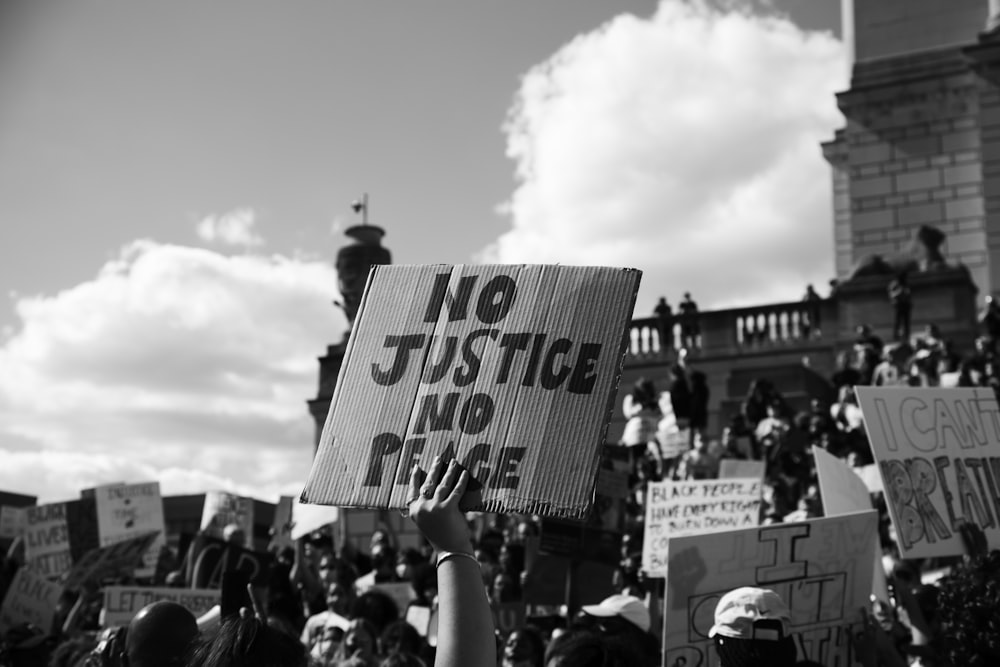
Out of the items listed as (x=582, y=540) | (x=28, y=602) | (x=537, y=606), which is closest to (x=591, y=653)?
(x=582, y=540)

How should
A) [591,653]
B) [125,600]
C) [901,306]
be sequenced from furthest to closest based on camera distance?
[901,306] → [125,600] → [591,653]

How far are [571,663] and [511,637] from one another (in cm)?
229

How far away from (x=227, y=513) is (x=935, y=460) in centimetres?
922

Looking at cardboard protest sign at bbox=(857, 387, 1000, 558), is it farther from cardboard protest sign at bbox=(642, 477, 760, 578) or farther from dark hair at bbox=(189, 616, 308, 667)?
dark hair at bbox=(189, 616, 308, 667)

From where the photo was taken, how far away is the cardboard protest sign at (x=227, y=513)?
13.9 meters

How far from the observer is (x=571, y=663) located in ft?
12.8

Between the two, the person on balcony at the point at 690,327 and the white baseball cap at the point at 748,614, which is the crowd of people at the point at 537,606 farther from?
the person on balcony at the point at 690,327

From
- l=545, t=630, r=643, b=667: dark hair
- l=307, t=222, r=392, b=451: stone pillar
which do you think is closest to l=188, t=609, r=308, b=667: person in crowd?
l=545, t=630, r=643, b=667: dark hair

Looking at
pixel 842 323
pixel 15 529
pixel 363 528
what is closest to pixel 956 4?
pixel 842 323

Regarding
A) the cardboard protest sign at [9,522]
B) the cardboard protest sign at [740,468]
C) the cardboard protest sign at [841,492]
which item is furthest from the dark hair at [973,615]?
the cardboard protest sign at [9,522]

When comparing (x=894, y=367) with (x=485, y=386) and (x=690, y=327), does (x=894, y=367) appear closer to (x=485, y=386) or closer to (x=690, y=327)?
(x=690, y=327)

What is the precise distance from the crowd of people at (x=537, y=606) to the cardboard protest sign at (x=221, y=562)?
20cm

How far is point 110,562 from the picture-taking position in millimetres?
10914

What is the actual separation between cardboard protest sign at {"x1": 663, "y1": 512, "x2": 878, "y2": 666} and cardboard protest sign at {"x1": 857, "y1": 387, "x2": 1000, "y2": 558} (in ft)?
2.53
